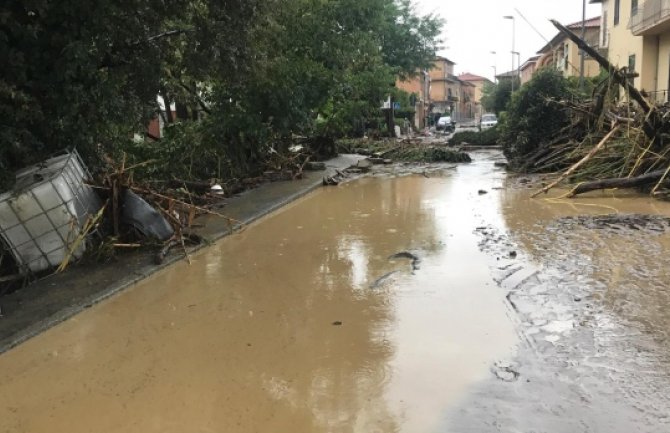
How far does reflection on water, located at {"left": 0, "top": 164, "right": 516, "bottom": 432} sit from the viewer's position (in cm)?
369

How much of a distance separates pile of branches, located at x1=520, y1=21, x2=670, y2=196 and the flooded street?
4.10 metres

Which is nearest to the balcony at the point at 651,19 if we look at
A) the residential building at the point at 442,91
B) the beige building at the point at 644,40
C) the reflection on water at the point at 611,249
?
the beige building at the point at 644,40

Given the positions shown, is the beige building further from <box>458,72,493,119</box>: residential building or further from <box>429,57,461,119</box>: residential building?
<box>458,72,493,119</box>: residential building

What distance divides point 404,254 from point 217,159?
8720mm

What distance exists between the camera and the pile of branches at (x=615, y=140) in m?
12.1

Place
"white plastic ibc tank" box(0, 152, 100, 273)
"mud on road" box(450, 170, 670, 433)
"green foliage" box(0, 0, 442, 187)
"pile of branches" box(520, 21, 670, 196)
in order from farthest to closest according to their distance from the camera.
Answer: "pile of branches" box(520, 21, 670, 196) → "green foliage" box(0, 0, 442, 187) → "white plastic ibc tank" box(0, 152, 100, 273) → "mud on road" box(450, 170, 670, 433)

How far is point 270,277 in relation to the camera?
6.84 m

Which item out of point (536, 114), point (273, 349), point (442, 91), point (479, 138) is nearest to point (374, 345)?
point (273, 349)

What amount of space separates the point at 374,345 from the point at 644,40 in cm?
3153

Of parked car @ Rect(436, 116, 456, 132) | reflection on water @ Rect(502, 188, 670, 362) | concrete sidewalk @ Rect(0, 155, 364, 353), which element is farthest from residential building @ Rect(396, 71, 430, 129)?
concrete sidewalk @ Rect(0, 155, 364, 353)

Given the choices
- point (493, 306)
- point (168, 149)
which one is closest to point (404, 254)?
point (493, 306)

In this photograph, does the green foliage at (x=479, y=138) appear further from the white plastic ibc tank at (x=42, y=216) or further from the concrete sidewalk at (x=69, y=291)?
the white plastic ibc tank at (x=42, y=216)

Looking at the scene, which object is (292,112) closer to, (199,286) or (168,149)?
(168,149)

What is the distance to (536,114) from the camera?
58.3 feet
